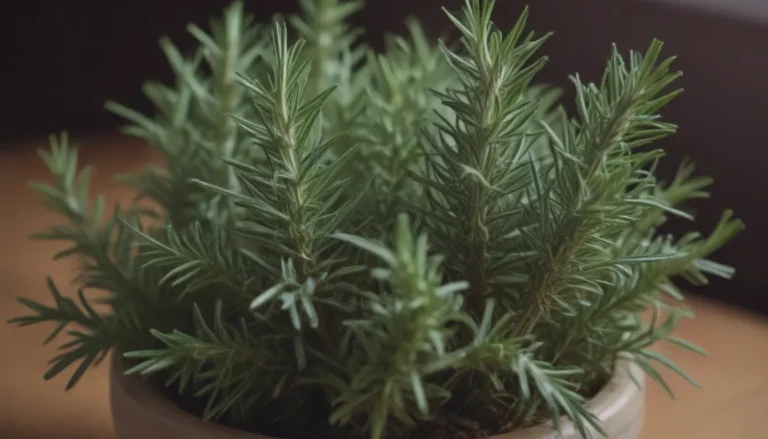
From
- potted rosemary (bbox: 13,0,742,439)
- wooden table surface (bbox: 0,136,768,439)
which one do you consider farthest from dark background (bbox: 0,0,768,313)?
potted rosemary (bbox: 13,0,742,439)

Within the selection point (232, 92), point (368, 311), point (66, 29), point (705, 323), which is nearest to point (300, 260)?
point (368, 311)

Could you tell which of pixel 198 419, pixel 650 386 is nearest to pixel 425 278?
pixel 198 419

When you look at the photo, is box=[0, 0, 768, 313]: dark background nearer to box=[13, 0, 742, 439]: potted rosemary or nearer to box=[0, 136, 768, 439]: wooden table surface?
box=[0, 136, 768, 439]: wooden table surface

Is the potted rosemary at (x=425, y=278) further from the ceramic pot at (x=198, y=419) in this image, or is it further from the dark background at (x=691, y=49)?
the dark background at (x=691, y=49)

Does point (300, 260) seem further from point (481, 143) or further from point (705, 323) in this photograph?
point (705, 323)

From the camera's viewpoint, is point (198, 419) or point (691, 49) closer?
point (198, 419)

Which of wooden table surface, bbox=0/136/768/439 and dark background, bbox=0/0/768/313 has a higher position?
dark background, bbox=0/0/768/313

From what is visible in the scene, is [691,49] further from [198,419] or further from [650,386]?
[198,419]
